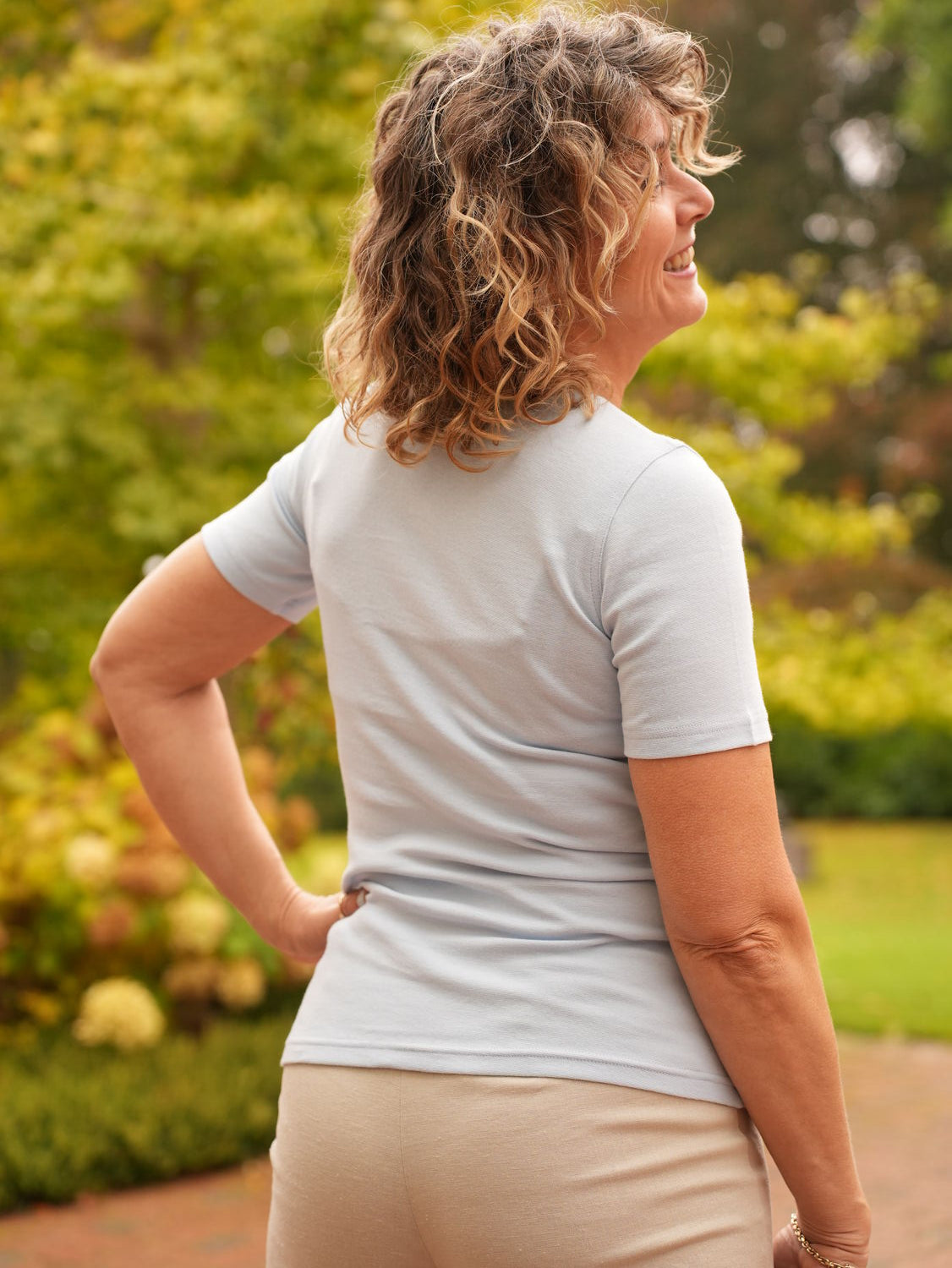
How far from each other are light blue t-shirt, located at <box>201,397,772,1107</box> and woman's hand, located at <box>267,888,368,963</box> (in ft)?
0.80

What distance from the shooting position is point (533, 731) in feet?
4.02

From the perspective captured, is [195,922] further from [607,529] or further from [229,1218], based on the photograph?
[607,529]

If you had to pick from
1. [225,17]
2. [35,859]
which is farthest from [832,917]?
[225,17]

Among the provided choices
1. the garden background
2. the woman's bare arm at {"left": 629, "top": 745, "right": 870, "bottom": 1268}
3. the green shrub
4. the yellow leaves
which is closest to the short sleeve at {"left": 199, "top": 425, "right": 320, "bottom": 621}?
the woman's bare arm at {"left": 629, "top": 745, "right": 870, "bottom": 1268}

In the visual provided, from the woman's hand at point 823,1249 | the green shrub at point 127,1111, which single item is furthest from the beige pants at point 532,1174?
the green shrub at point 127,1111

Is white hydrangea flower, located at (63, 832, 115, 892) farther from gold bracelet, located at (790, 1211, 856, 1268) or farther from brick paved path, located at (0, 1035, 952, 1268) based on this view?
gold bracelet, located at (790, 1211, 856, 1268)

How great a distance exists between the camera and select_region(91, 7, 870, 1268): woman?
45.5 inches

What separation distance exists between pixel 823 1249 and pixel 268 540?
3.00ft

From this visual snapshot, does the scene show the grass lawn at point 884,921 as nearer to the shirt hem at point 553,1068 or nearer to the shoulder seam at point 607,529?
the shirt hem at point 553,1068

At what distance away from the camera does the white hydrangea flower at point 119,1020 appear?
5320mm

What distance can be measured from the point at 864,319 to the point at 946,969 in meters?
4.22

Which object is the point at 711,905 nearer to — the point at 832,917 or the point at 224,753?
the point at 224,753

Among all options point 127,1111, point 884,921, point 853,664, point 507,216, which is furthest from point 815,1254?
point 884,921

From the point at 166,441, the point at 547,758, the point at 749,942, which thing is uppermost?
the point at 166,441
